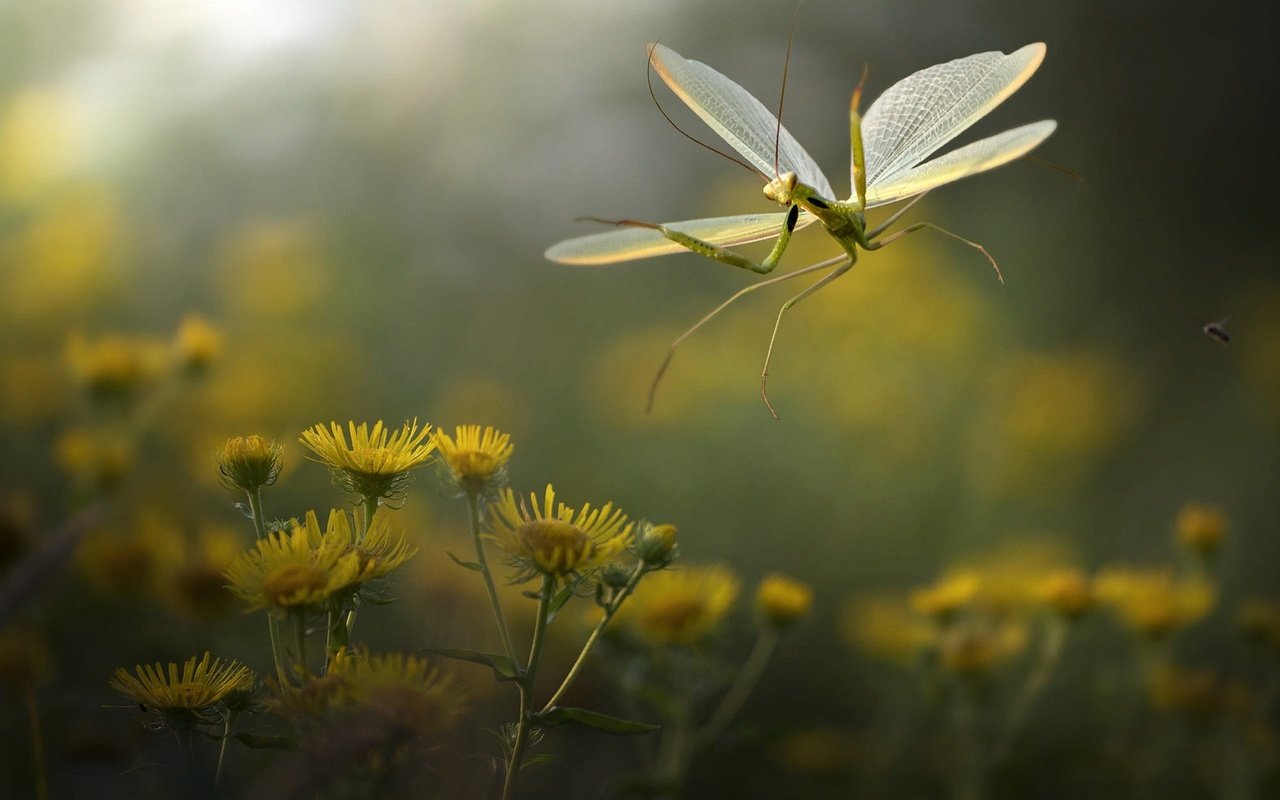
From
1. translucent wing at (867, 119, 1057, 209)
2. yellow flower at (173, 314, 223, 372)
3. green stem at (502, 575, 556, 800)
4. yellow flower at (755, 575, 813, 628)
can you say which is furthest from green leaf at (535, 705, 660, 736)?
yellow flower at (173, 314, 223, 372)

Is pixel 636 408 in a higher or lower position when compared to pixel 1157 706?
higher

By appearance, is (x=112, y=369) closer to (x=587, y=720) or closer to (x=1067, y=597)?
(x=587, y=720)

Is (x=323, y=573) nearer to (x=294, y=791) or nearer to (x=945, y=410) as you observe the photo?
(x=294, y=791)

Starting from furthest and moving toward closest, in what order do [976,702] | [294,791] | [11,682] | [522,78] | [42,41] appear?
[522,78]
[42,41]
[976,702]
[11,682]
[294,791]

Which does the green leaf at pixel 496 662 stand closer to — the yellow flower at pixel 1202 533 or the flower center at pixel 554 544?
the flower center at pixel 554 544

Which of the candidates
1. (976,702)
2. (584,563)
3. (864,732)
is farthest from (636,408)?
(584,563)

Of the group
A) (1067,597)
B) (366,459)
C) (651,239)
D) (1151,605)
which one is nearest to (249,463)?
(366,459)

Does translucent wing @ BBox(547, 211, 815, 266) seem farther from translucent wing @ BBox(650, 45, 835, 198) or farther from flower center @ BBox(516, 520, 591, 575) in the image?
flower center @ BBox(516, 520, 591, 575)

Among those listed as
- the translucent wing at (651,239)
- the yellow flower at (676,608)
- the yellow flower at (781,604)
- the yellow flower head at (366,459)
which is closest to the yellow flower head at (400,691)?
the yellow flower head at (366,459)
